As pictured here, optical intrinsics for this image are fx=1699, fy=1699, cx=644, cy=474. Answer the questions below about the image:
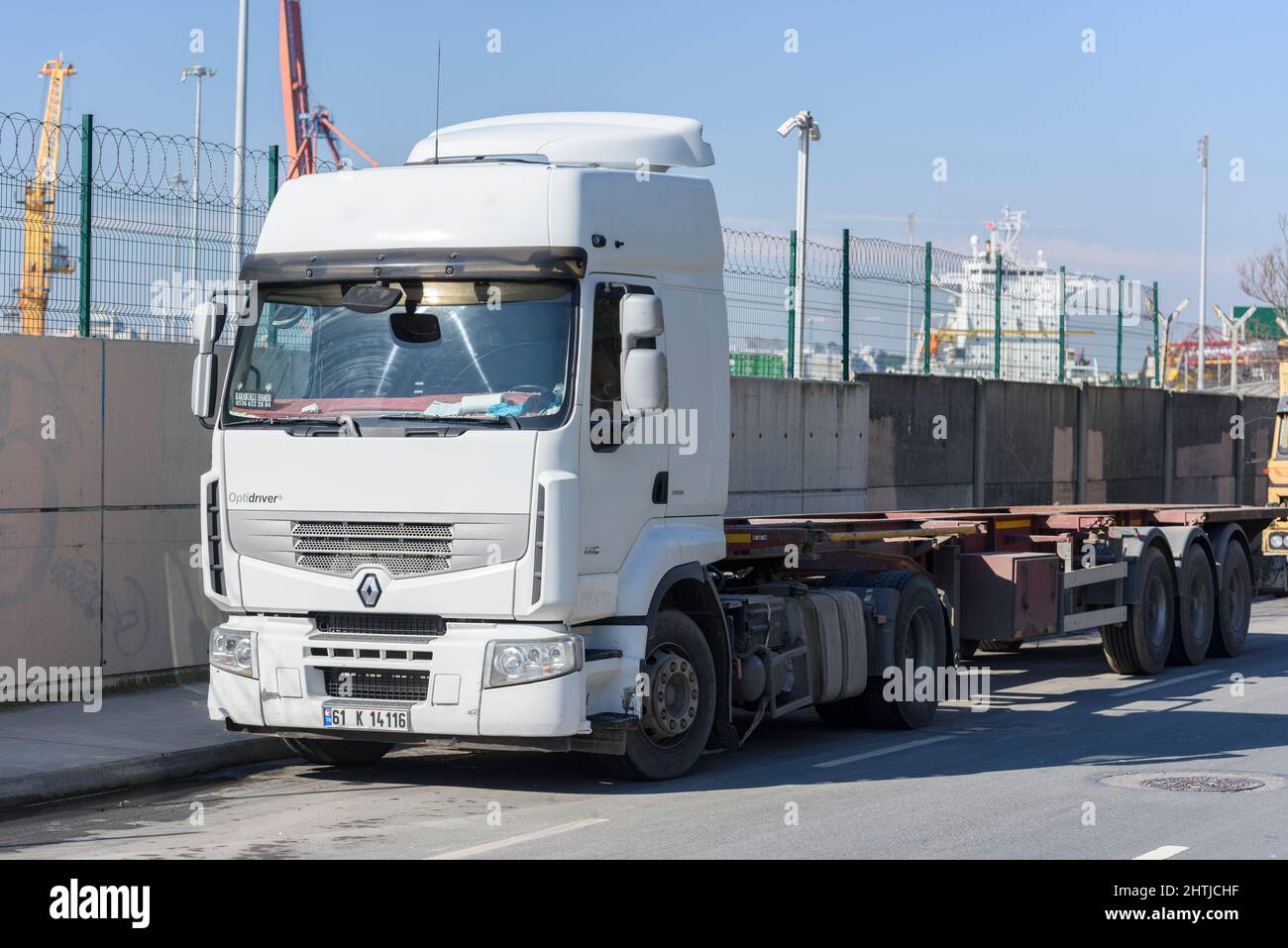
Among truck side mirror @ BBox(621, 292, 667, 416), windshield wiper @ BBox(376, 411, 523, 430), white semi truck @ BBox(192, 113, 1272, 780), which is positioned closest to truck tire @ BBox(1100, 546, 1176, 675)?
white semi truck @ BBox(192, 113, 1272, 780)

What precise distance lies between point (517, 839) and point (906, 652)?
4.58 m

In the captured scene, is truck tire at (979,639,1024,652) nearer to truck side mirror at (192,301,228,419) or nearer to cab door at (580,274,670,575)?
cab door at (580,274,670,575)

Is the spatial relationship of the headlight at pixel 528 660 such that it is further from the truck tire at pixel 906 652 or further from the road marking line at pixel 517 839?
the truck tire at pixel 906 652

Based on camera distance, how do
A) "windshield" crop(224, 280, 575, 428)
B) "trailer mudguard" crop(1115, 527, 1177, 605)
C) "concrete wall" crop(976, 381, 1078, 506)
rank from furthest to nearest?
"concrete wall" crop(976, 381, 1078, 506) → "trailer mudguard" crop(1115, 527, 1177, 605) → "windshield" crop(224, 280, 575, 428)

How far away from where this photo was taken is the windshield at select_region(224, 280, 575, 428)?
8.87 meters

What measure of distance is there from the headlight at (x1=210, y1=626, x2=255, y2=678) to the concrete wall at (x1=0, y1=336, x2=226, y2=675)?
2.84 meters

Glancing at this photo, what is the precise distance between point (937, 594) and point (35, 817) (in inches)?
254

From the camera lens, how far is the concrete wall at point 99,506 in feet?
38.2

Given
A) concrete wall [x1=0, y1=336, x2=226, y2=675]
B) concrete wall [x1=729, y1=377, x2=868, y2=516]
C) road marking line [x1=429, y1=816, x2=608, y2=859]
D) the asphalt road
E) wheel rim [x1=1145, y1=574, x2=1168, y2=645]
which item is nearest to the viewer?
road marking line [x1=429, y1=816, x2=608, y2=859]

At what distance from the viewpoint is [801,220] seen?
1947 centimetres

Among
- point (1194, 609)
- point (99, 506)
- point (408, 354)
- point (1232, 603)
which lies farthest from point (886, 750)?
point (1232, 603)

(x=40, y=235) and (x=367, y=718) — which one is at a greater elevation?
(x=40, y=235)

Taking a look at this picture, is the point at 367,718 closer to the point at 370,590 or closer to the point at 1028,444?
the point at 370,590
